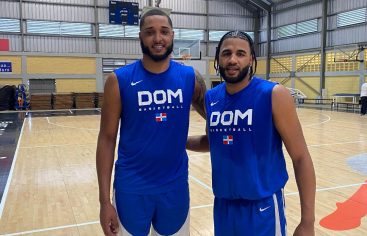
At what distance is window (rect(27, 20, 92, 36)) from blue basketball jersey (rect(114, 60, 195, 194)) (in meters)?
22.5

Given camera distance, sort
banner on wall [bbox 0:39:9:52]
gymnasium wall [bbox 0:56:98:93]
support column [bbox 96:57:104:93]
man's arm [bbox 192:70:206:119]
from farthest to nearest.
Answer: support column [bbox 96:57:104:93] → gymnasium wall [bbox 0:56:98:93] → banner on wall [bbox 0:39:9:52] → man's arm [bbox 192:70:206:119]

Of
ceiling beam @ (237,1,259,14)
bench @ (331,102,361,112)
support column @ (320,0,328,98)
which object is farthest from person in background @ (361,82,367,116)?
ceiling beam @ (237,1,259,14)

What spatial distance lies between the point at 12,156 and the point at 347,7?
2017cm

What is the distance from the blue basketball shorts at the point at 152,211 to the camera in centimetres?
204

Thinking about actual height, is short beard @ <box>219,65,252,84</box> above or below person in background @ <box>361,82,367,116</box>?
above

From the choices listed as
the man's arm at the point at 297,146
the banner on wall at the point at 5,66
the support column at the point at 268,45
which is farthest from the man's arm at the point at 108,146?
the support column at the point at 268,45

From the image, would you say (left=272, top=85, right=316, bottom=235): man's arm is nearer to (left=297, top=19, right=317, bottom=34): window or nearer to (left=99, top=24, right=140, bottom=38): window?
(left=99, top=24, right=140, bottom=38): window

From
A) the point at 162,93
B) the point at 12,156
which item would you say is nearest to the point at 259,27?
the point at 12,156

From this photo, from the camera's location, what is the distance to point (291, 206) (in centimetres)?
452

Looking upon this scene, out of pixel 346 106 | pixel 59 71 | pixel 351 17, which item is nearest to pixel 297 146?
pixel 346 106

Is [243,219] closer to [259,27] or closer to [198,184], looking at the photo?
[198,184]

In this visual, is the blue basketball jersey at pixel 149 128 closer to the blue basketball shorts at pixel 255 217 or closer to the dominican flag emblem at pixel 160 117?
the dominican flag emblem at pixel 160 117

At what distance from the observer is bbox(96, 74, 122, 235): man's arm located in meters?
2.03

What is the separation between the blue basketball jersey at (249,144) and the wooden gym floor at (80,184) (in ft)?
7.16
